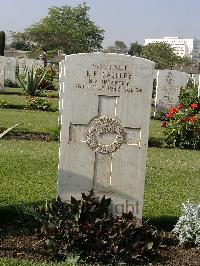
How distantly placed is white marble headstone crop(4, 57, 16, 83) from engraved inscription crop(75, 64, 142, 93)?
71.6 ft

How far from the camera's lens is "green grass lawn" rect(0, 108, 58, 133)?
12.0 m

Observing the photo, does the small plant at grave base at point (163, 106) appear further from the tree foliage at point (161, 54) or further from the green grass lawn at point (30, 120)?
the tree foliage at point (161, 54)

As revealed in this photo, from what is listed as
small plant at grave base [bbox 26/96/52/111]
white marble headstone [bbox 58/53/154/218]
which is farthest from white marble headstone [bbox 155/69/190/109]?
white marble headstone [bbox 58/53/154/218]

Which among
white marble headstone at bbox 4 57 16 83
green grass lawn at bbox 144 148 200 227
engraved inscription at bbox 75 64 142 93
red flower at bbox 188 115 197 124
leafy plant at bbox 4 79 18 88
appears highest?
white marble headstone at bbox 4 57 16 83

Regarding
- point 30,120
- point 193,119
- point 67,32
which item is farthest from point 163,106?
point 67,32

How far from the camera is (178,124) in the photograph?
1116 cm

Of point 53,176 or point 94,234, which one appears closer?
point 94,234

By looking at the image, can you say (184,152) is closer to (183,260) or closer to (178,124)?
(178,124)

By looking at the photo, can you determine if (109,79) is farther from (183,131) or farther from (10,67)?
(10,67)

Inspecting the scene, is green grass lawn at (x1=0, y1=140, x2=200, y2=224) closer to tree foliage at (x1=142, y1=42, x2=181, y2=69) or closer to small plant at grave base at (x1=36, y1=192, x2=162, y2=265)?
small plant at grave base at (x1=36, y1=192, x2=162, y2=265)

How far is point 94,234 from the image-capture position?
4500 mm

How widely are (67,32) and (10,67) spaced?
1708 inches

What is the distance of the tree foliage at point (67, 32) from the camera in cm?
6925

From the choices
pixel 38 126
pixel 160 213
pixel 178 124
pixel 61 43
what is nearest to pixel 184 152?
pixel 178 124
